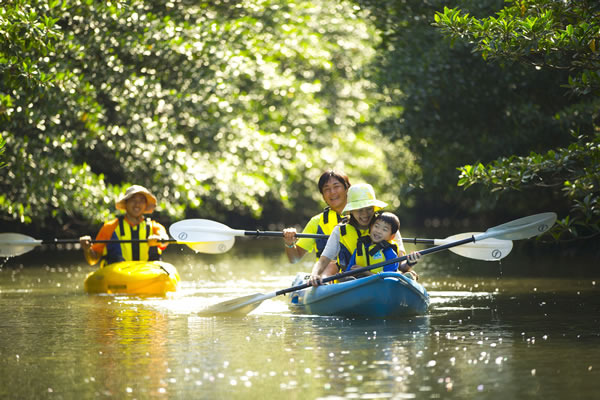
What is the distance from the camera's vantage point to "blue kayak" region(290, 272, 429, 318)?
947cm

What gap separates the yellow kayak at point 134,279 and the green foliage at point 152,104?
2261mm

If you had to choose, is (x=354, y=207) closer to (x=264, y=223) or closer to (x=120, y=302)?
(x=120, y=302)

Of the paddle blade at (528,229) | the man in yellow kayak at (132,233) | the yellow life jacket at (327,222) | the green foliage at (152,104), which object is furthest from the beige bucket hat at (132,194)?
the paddle blade at (528,229)

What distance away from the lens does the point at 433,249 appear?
9891 mm

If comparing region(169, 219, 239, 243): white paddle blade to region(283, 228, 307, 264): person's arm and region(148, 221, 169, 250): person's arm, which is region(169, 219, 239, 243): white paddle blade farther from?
region(283, 228, 307, 264): person's arm

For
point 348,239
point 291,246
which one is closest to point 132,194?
point 291,246

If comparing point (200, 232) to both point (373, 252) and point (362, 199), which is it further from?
point (362, 199)

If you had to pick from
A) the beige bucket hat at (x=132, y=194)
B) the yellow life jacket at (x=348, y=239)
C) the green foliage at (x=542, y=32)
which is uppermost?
the green foliage at (x=542, y=32)

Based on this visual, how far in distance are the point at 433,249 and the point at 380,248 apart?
50cm

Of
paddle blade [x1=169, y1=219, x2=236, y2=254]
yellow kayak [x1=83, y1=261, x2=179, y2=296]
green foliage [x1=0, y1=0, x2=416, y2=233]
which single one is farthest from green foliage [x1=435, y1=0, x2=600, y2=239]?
green foliage [x1=0, y1=0, x2=416, y2=233]

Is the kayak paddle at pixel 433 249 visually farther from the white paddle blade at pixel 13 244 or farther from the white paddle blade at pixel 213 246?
the white paddle blade at pixel 13 244

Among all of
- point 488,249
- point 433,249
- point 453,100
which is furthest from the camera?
point 453,100

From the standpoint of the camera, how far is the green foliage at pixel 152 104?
16219 mm

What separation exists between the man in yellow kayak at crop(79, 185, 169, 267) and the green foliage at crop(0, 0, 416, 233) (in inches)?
71.0
